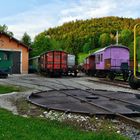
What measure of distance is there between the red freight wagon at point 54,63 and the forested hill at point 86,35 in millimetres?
25914

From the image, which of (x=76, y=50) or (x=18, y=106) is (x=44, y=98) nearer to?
(x=18, y=106)

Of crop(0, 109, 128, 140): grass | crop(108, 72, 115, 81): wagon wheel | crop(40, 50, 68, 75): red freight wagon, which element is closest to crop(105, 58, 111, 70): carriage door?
crop(108, 72, 115, 81): wagon wheel

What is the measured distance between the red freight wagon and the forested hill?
25.9 meters

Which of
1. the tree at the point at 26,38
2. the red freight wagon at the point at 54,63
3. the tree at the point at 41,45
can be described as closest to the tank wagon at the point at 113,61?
the red freight wagon at the point at 54,63

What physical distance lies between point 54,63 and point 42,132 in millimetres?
34580

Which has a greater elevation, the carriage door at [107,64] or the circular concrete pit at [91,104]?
the carriage door at [107,64]

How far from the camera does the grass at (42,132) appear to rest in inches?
279

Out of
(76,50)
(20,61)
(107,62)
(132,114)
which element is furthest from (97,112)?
(76,50)

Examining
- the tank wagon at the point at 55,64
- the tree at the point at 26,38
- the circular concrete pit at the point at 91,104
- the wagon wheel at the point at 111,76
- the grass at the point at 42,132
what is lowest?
the grass at the point at 42,132

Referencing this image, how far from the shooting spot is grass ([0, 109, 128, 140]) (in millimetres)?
7085

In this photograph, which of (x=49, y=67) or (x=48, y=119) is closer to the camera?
(x=48, y=119)

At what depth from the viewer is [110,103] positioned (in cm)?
1254

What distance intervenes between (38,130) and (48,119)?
197 cm

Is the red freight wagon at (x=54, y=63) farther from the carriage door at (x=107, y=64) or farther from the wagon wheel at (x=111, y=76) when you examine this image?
the wagon wheel at (x=111, y=76)
